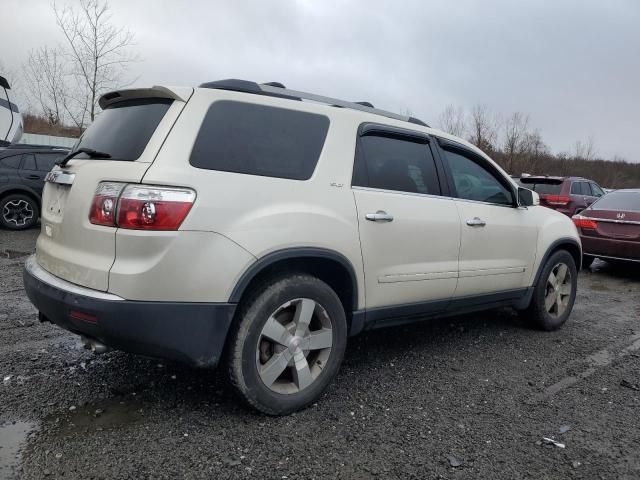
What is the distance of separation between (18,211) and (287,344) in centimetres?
933

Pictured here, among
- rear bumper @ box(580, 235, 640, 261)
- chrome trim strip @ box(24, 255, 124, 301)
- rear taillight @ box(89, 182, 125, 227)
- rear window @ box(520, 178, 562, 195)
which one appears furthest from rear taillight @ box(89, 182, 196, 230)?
rear window @ box(520, 178, 562, 195)

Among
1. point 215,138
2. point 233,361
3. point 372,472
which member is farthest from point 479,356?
point 215,138

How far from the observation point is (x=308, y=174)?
3.06 metres

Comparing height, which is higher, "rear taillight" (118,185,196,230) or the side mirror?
the side mirror

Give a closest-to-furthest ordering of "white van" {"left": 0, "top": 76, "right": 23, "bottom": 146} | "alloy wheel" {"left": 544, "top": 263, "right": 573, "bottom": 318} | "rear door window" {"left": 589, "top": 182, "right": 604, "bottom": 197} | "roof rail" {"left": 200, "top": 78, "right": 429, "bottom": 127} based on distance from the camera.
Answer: "roof rail" {"left": 200, "top": 78, "right": 429, "bottom": 127}, "alloy wheel" {"left": 544, "top": 263, "right": 573, "bottom": 318}, "white van" {"left": 0, "top": 76, "right": 23, "bottom": 146}, "rear door window" {"left": 589, "top": 182, "right": 604, "bottom": 197}

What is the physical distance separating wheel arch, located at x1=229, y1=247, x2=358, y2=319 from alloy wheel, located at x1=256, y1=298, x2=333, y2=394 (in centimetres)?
21

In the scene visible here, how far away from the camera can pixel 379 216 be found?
3283 millimetres

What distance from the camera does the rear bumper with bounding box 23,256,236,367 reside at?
2504 mm

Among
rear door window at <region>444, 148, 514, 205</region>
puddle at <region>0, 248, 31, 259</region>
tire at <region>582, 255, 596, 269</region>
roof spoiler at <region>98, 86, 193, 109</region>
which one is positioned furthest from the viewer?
tire at <region>582, 255, 596, 269</region>

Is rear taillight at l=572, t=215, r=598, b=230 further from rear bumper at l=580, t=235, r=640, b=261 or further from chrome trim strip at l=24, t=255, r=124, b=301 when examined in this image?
chrome trim strip at l=24, t=255, r=124, b=301

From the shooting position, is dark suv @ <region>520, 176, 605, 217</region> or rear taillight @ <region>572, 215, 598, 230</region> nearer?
rear taillight @ <region>572, 215, 598, 230</region>

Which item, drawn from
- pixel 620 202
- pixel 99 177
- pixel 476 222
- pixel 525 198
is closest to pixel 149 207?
pixel 99 177

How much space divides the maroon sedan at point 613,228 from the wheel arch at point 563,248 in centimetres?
331

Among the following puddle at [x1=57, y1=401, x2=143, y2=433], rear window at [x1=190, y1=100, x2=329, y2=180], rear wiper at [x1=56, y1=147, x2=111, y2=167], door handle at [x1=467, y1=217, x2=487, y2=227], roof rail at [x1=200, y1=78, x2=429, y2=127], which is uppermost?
roof rail at [x1=200, y1=78, x2=429, y2=127]
